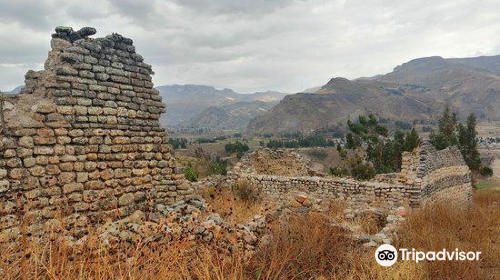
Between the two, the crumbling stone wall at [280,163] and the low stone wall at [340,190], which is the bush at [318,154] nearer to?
the crumbling stone wall at [280,163]

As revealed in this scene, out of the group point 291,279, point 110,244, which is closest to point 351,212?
point 291,279

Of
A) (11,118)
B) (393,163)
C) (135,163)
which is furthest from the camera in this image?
(393,163)

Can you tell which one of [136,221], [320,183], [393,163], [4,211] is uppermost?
[4,211]

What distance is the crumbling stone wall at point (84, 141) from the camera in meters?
5.04

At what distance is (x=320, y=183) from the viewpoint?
13859 mm

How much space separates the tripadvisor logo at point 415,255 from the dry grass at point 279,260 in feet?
0.37

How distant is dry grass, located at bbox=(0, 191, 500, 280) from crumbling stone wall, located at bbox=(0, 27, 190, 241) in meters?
0.83

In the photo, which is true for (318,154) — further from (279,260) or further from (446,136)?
(279,260)

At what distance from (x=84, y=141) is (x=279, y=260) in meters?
3.53

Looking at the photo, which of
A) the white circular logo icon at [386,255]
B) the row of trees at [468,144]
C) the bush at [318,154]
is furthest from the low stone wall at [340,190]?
the bush at [318,154]

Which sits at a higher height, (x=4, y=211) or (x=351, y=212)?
(x=4, y=211)

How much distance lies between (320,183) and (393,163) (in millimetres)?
22755

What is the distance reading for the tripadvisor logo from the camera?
16.8 ft

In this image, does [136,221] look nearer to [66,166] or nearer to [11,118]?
[66,166]
